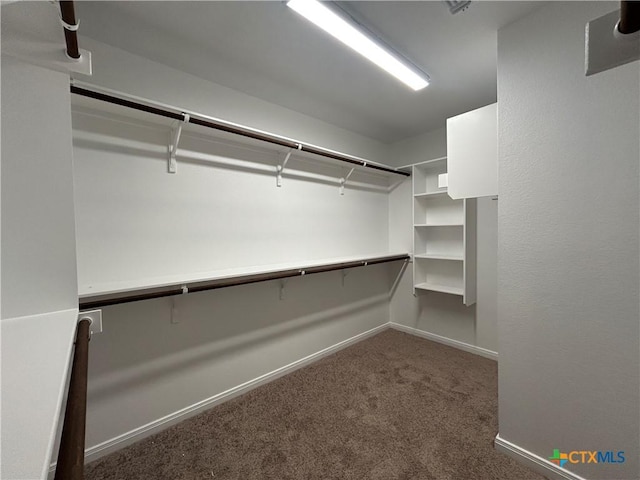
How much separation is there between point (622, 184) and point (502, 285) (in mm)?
685

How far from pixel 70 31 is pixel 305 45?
1.28 m

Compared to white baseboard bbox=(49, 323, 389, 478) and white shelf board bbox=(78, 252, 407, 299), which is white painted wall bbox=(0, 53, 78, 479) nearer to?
white shelf board bbox=(78, 252, 407, 299)

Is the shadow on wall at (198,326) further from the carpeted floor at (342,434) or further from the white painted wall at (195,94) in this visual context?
the white painted wall at (195,94)

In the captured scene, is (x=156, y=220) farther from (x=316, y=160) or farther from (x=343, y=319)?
(x=343, y=319)

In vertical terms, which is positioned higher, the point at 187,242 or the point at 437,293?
the point at 187,242

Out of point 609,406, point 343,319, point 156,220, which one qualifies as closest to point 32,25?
point 156,220

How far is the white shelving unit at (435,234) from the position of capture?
2.93 meters

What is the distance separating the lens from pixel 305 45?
164 centimetres

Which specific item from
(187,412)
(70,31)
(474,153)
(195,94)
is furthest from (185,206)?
(474,153)

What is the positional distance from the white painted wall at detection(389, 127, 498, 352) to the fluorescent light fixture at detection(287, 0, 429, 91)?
1.40 m

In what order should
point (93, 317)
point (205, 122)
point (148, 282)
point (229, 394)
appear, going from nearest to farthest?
point (93, 317), point (148, 282), point (205, 122), point (229, 394)

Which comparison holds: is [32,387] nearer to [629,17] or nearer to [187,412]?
[629,17]

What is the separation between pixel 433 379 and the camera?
2.31m

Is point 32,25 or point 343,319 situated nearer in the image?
point 32,25
